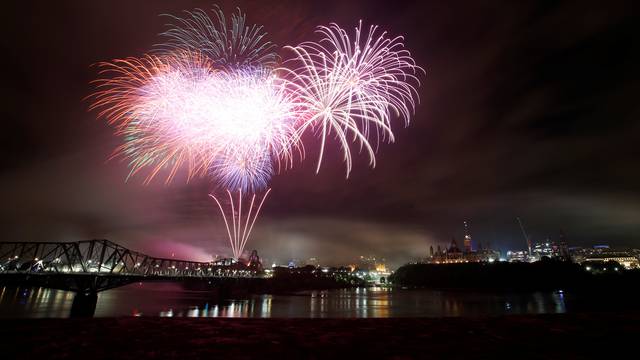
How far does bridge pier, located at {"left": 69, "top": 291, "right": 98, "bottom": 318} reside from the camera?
191 feet

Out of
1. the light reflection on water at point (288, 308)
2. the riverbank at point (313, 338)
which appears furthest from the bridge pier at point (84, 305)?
the riverbank at point (313, 338)

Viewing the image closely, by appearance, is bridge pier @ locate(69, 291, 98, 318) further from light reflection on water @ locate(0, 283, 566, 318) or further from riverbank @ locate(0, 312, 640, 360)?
riverbank @ locate(0, 312, 640, 360)

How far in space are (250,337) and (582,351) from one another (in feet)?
27.3

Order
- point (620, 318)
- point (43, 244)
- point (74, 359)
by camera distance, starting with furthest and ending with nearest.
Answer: point (43, 244) → point (620, 318) → point (74, 359)

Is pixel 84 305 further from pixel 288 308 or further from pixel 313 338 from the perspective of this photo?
pixel 313 338

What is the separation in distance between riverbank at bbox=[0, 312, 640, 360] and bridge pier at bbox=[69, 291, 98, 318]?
58.1 metres

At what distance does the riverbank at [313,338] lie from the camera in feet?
27.1

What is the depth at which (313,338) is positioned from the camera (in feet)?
31.7

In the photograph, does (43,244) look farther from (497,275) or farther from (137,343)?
(497,275)

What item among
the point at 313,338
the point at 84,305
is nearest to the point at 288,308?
the point at 84,305

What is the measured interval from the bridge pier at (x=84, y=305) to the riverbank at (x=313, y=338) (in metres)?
58.1

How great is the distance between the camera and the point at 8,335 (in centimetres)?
914

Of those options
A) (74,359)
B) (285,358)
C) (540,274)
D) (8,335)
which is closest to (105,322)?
(8,335)

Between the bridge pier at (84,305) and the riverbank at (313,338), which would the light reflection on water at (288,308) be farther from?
the riverbank at (313,338)
